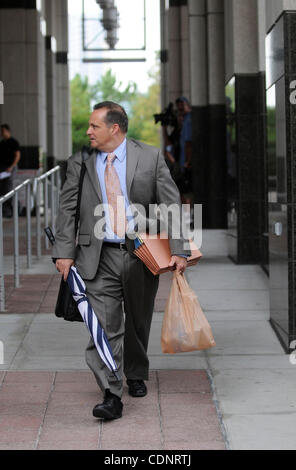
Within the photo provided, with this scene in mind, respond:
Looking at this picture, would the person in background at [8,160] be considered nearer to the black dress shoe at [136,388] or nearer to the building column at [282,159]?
the building column at [282,159]

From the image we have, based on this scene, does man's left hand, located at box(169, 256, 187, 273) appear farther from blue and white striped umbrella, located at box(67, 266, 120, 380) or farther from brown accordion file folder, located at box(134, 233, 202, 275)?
blue and white striped umbrella, located at box(67, 266, 120, 380)

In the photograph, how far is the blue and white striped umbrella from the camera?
5.28 m

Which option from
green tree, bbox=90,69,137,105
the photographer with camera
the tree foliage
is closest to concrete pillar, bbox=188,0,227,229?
the photographer with camera

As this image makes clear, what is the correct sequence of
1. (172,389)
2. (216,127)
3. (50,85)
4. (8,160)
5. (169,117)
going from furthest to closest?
1. (50,85)
2. (8,160)
3. (169,117)
4. (216,127)
5. (172,389)

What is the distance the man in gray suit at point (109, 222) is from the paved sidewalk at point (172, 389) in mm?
322

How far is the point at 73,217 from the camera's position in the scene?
5.36m

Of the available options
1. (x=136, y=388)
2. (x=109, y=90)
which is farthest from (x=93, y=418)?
(x=109, y=90)

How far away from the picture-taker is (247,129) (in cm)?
1138

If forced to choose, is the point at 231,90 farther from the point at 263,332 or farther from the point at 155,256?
the point at 155,256

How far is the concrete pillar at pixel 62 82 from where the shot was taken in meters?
33.2

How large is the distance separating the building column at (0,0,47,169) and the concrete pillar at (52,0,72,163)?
11.4 m

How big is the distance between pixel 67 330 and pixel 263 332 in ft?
5.14

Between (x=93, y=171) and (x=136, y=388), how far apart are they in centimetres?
133

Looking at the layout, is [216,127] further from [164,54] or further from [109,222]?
[164,54]
